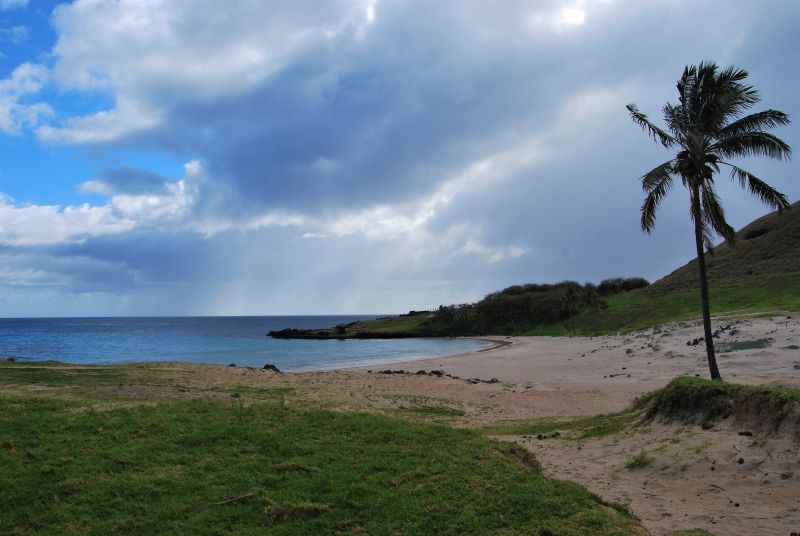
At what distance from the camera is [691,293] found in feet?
219

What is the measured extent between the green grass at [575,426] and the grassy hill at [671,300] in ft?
64.5

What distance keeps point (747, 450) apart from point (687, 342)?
2798 centimetres

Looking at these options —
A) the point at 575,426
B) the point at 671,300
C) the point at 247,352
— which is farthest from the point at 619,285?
the point at 575,426

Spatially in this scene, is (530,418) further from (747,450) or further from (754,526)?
(754,526)

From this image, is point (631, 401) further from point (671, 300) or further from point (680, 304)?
point (671, 300)

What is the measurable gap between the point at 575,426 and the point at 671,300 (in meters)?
57.2

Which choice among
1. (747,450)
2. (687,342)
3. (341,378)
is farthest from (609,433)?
(687,342)

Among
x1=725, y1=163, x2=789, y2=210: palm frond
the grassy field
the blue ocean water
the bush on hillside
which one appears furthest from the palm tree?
the bush on hillside

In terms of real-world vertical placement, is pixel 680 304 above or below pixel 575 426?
above

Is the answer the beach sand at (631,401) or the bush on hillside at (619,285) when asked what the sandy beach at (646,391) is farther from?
the bush on hillside at (619,285)

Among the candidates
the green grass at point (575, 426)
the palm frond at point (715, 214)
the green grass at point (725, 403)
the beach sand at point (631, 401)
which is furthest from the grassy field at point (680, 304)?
the green grass at point (725, 403)

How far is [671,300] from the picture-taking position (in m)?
65.2

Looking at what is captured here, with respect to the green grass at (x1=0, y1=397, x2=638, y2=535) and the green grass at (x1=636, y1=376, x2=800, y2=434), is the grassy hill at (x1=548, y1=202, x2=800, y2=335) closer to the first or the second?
the green grass at (x1=636, y1=376, x2=800, y2=434)

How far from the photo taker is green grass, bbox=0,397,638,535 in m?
7.46
